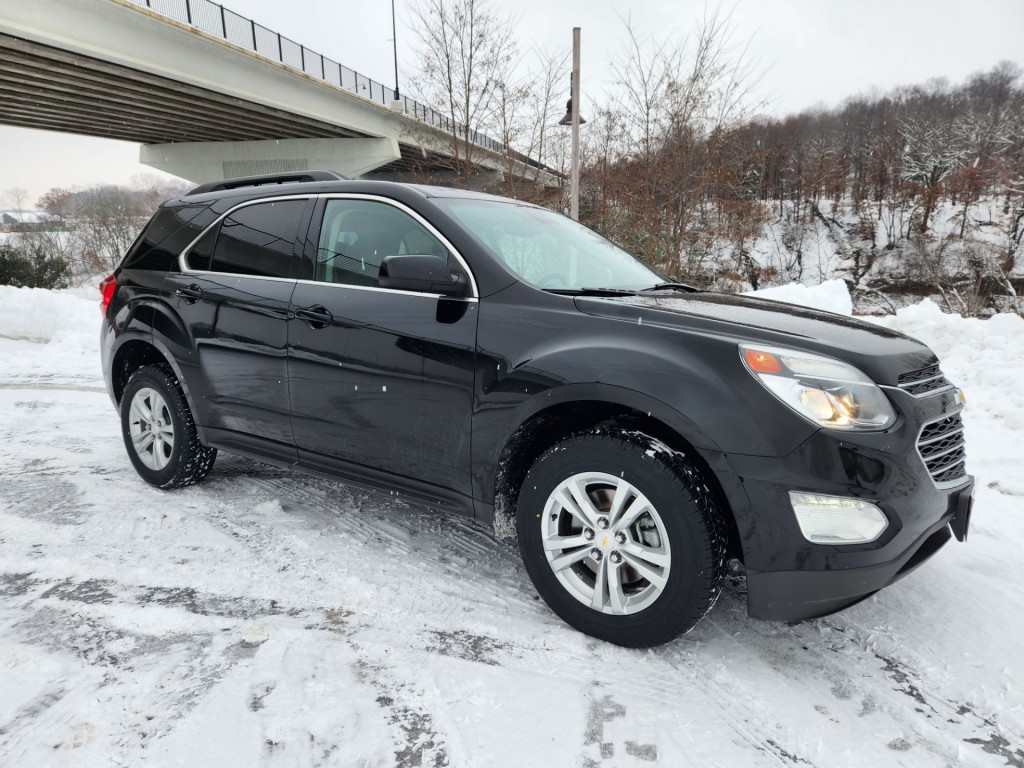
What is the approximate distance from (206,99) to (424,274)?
22.0 meters

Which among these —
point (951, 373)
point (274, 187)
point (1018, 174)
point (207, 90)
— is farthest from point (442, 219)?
point (1018, 174)

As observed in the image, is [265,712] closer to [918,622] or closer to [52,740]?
[52,740]

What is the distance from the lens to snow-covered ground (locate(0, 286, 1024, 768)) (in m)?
1.95

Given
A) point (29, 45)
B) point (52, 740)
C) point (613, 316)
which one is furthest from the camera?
point (29, 45)

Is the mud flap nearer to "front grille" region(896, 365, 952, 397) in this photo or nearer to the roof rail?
"front grille" region(896, 365, 952, 397)

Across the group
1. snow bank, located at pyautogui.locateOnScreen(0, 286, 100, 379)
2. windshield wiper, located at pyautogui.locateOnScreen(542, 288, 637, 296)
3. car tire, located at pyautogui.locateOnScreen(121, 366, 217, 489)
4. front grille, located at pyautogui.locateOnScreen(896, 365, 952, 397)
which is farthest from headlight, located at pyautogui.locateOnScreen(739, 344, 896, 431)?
snow bank, located at pyautogui.locateOnScreen(0, 286, 100, 379)

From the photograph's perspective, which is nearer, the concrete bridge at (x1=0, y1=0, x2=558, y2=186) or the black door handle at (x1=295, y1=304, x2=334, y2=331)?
the black door handle at (x1=295, y1=304, x2=334, y2=331)

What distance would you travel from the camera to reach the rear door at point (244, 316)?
3.32m

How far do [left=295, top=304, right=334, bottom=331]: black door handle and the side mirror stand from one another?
47 cm

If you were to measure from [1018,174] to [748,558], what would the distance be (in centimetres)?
5369

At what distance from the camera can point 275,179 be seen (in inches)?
155

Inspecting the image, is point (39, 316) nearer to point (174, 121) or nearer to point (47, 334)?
point (47, 334)

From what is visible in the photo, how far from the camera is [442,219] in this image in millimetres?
2924

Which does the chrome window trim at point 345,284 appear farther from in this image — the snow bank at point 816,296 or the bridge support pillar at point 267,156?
the bridge support pillar at point 267,156
